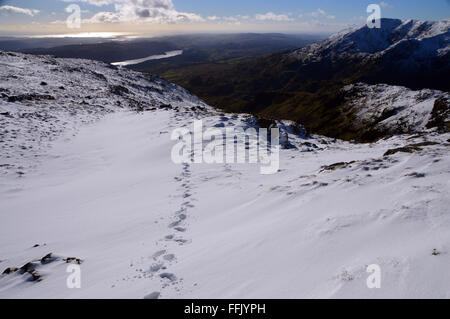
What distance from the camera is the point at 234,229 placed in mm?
7543

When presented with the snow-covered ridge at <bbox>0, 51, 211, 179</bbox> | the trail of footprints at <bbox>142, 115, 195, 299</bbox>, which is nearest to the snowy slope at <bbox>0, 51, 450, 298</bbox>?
the trail of footprints at <bbox>142, 115, 195, 299</bbox>

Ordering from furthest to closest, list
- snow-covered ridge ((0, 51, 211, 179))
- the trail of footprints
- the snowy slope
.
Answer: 1. snow-covered ridge ((0, 51, 211, 179))
2. the trail of footprints
3. the snowy slope

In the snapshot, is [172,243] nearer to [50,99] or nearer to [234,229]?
[234,229]

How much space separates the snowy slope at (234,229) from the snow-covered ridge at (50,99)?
16.5 feet

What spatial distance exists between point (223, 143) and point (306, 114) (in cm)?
7597

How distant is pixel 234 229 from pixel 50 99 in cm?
3372

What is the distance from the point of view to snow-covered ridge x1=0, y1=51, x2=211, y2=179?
1795cm

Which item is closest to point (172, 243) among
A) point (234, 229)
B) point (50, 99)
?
point (234, 229)

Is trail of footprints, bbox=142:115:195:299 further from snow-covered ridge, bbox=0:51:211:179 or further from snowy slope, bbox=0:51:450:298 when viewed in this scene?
snow-covered ridge, bbox=0:51:211:179

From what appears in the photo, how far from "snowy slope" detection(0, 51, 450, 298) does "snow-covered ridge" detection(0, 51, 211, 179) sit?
504 cm

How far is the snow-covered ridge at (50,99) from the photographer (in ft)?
58.9

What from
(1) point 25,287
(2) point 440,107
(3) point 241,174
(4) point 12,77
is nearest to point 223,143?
(3) point 241,174

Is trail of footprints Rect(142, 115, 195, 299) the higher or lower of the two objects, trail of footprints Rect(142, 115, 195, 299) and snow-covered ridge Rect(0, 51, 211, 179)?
the lower
